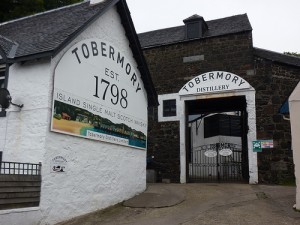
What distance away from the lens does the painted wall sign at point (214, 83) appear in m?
17.6

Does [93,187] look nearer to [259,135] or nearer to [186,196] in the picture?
[186,196]

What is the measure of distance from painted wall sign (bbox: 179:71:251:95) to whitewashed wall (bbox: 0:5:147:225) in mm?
7738

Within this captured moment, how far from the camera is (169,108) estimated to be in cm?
1905

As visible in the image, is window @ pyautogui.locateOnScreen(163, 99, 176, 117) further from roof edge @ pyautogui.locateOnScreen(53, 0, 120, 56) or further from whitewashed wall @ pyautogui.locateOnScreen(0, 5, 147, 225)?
whitewashed wall @ pyautogui.locateOnScreen(0, 5, 147, 225)

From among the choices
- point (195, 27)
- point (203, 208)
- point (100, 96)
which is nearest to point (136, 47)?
point (100, 96)

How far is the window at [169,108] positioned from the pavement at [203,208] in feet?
17.4

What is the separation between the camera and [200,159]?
26.7 m

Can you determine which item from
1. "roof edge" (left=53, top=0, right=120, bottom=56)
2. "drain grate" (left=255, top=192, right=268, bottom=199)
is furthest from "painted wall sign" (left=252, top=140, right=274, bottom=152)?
"roof edge" (left=53, top=0, right=120, bottom=56)

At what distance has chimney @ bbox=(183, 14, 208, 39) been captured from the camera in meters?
19.0

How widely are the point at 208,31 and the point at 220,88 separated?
368 cm

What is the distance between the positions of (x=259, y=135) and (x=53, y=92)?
10.6 metres

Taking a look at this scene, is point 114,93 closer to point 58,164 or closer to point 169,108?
point 58,164

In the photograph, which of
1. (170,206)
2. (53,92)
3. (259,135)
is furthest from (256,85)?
(53,92)

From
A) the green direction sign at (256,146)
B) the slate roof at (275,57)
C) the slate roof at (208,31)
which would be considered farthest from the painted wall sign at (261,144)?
the slate roof at (208,31)
